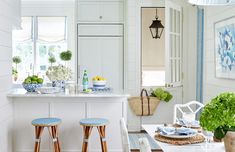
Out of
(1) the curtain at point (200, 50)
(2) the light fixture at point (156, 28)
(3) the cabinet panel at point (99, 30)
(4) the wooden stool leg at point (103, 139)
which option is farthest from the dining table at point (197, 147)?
(3) the cabinet panel at point (99, 30)

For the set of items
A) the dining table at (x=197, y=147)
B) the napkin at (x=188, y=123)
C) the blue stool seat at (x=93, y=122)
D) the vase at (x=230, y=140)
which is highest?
the vase at (x=230, y=140)

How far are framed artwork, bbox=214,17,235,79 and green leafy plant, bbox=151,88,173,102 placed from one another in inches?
55.5

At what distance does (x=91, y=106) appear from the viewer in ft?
13.8

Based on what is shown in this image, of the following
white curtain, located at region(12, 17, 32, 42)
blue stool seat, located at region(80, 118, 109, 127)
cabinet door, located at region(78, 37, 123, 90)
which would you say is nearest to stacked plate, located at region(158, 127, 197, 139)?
blue stool seat, located at region(80, 118, 109, 127)

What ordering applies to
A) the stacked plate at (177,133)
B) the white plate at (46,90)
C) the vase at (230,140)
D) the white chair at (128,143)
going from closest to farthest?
the white chair at (128,143), the vase at (230,140), the stacked plate at (177,133), the white plate at (46,90)

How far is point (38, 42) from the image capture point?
6977mm

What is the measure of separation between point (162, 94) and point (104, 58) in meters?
1.42

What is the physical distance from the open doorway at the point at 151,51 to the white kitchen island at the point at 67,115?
3.14 m

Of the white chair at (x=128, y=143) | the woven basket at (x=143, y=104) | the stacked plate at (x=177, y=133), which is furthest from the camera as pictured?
the woven basket at (x=143, y=104)

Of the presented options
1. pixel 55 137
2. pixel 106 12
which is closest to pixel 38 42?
pixel 106 12

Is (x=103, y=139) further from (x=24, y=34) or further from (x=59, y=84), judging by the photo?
(x=24, y=34)

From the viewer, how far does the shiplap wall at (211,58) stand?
4.52 metres

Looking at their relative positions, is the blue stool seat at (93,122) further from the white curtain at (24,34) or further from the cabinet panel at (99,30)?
the white curtain at (24,34)

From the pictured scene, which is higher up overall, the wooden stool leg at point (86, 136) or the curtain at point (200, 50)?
the curtain at point (200, 50)
